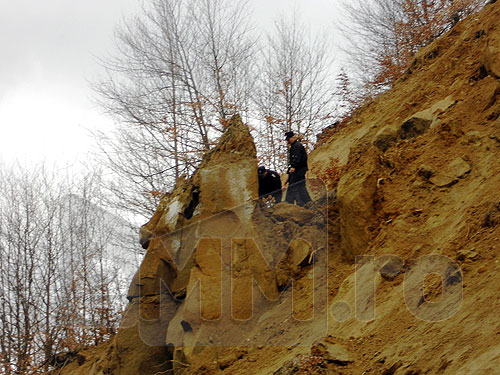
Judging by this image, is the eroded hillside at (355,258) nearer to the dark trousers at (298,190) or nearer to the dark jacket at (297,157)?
the dark trousers at (298,190)

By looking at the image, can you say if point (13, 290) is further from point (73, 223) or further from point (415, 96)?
point (415, 96)

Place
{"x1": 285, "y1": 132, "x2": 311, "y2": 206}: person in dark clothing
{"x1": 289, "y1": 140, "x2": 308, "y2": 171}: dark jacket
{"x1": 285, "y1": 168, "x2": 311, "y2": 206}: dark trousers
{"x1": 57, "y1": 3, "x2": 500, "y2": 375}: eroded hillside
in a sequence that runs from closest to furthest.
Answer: {"x1": 57, "y1": 3, "x2": 500, "y2": 375}: eroded hillside, {"x1": 285, "y1": 168, "x2": 311, "y2": 206}: dark trousers, {"x1": 285, "y1": 132, "x2": 311, "y2": 206}: person in dark clothing, {"x1": 289, "y1": 140, "x2": 308, "y2": 171}: dark jacket

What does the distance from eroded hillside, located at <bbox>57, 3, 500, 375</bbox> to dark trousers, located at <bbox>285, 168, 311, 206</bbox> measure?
0.96 feet

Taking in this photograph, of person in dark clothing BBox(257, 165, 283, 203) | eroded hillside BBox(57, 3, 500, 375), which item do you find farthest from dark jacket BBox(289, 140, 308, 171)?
eroded hillside BBox(57, 3, 500, 375)

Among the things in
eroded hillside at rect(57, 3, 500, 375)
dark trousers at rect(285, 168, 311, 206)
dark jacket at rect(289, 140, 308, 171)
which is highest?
dark jacket at rect(289, 140, 308, 171)

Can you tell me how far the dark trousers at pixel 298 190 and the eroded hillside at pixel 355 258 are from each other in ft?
0.96

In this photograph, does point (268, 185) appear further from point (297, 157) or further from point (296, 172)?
point (297, 157)

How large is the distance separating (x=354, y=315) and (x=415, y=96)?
5552 mm

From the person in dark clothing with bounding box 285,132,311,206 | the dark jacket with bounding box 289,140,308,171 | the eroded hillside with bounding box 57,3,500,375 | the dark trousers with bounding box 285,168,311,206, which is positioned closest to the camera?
the eroded hillside with bounding box 57,3,500,375

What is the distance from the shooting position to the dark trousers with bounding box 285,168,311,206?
984cm

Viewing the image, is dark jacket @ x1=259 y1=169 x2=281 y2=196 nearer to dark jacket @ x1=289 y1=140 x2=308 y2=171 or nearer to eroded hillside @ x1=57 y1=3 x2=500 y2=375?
dark jacket @ x1=289 y1=140 x2=308 y2=171

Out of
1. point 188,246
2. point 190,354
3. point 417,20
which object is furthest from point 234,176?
point 417,20

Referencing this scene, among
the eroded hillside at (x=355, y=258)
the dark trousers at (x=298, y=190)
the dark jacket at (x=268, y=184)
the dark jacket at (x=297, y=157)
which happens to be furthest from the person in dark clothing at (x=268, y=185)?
the eroded hillside at (x=355, y=258)

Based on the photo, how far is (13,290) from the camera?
16719mm
